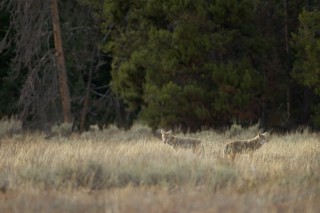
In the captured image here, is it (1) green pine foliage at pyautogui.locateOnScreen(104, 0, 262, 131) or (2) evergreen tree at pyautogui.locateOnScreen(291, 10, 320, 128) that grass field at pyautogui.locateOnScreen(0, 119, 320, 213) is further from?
(1) green pine foliage at pyautogui.locateOnScreen(104, 0, 262, 131)

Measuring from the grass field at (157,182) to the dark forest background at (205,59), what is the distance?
6.26 metres

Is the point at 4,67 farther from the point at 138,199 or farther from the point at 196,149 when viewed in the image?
the point at 138,199

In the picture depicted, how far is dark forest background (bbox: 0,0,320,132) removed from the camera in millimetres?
18000

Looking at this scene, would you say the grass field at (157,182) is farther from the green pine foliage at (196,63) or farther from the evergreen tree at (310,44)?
the green pine foliage at (196,63)

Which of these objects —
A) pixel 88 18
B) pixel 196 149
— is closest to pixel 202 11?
pixel 196 149

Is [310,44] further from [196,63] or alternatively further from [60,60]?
[60,60]

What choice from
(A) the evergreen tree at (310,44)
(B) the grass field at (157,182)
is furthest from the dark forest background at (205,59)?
(B) the grass field at (157,182)

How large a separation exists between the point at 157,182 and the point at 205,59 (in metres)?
10.2

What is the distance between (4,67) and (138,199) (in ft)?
67.7

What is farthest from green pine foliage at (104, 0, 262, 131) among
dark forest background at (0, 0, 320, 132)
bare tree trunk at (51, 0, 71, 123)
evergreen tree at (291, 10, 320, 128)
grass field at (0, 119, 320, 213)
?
grass field at (0, 119, 320, 213)

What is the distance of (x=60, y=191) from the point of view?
796 cm

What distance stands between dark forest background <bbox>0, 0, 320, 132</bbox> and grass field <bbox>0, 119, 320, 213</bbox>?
626 cm

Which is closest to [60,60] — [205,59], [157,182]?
[205,59]

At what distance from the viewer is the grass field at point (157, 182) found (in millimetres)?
7199
